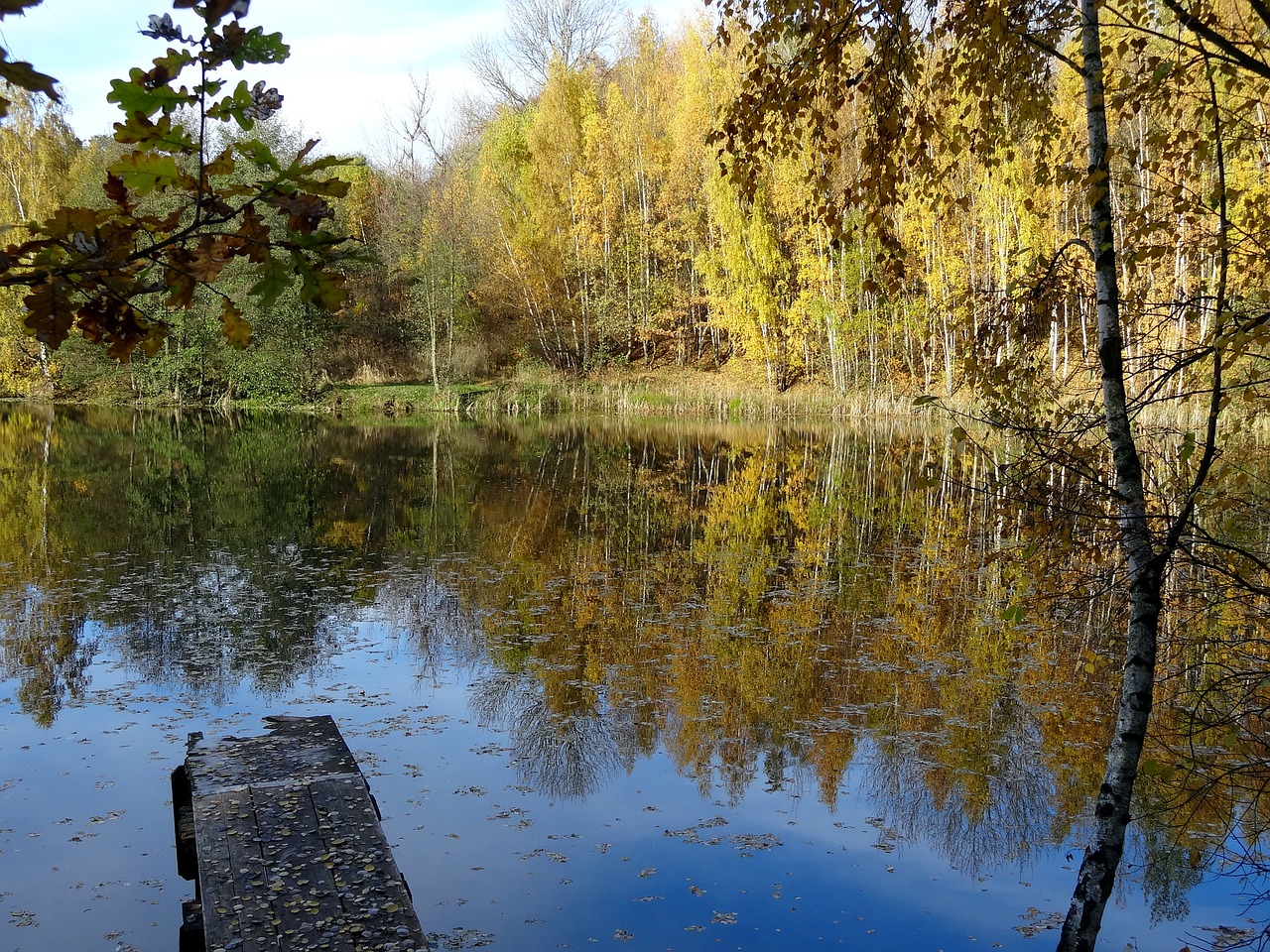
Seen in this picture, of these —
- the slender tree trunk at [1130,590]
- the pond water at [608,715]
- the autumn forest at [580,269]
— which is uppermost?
the autumn forest at [580,269]

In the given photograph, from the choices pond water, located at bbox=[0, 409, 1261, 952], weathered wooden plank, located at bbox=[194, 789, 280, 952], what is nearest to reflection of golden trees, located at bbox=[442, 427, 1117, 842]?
pond water, located at bbox=[0, 409, 1261, 952]

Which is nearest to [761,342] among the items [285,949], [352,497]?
[352,497]

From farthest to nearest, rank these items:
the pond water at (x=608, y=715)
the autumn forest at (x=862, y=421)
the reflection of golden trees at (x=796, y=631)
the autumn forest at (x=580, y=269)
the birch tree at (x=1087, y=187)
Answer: the autumn forest at (x=580, y=269), the reflection of golden trees at (x=796, y=631), the pond water at (x=608, y=715), the birch tree at (x=1087, y=187), the autumn forest at (x=862, y=421)

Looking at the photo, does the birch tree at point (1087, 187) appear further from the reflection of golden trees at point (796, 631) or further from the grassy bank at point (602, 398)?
the grassy bank at point (602, 398)

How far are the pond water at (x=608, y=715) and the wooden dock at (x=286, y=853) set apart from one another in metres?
0.56

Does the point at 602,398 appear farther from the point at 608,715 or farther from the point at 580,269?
the point at 608,715

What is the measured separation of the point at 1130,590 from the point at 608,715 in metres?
3.58

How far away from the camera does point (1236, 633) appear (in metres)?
7.34

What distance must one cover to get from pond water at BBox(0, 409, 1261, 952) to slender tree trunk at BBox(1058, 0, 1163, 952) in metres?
0.44

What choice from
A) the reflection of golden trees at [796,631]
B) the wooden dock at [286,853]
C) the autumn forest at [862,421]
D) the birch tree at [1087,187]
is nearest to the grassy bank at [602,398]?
the autumn forest at [862,421]

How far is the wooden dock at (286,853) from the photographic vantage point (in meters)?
3.25

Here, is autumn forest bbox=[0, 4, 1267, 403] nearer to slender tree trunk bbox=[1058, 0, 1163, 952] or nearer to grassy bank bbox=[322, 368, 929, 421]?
grassy bank bbox=[322, 368, 929, 421]

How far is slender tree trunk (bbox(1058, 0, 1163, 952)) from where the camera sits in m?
3.37

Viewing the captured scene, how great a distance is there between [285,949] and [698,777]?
2752 millimetres
